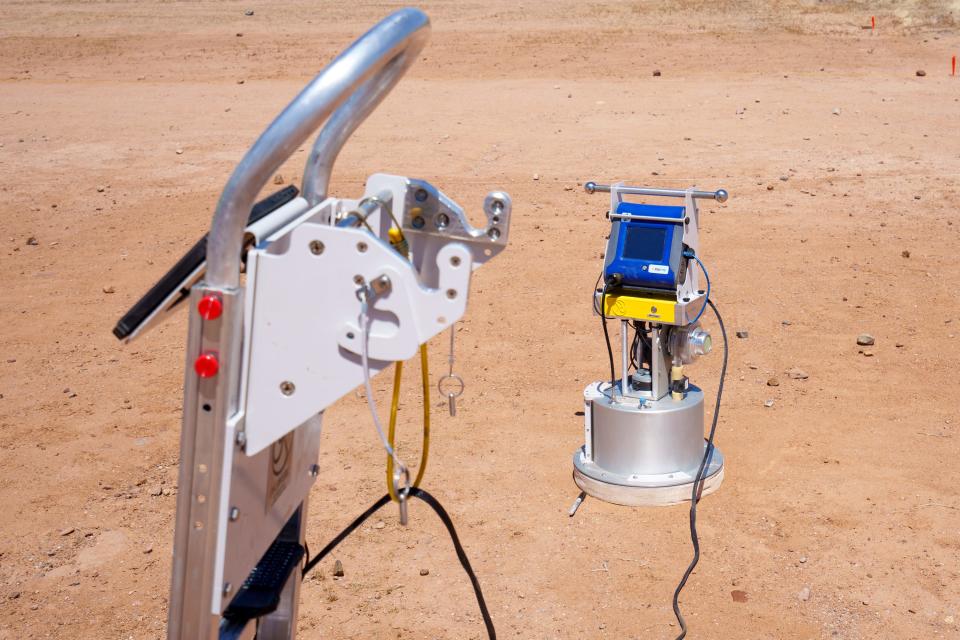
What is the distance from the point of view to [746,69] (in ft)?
47.8

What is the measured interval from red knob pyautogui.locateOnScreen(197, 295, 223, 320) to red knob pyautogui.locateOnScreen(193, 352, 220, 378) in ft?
0.24

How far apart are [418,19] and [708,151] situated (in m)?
8.75

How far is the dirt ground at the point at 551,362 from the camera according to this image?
3.96m

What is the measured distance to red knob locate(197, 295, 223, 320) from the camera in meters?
1.75

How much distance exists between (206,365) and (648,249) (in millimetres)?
2600

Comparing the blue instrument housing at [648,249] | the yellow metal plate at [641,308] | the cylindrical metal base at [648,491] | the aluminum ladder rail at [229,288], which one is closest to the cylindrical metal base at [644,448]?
the cylindrical metal base at [648,491]

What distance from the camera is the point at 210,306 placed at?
5.76 ft

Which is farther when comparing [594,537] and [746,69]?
[746,69]

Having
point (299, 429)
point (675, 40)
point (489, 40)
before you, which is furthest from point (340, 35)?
point (299, 429)

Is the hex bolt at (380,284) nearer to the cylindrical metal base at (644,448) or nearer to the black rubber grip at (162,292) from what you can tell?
the black rubber grip at (162,292)


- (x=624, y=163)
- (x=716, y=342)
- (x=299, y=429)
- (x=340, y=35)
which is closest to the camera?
(x=299, y=429)

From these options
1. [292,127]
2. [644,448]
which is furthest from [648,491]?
[292,127]

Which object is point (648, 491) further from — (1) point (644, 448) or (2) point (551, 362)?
(2) point (551, 362)

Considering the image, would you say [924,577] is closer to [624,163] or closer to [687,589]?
[687,589]
